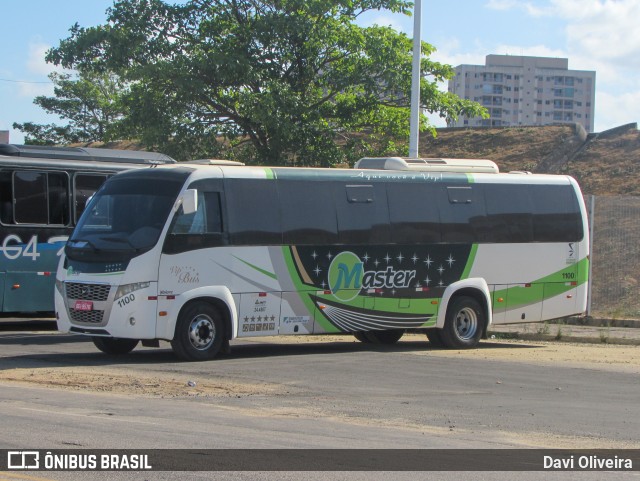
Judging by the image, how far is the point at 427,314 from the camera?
18844 mm

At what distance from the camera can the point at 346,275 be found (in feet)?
59.0

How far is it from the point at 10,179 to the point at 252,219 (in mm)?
6305

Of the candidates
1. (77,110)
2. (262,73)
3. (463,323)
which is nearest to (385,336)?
(463,323)

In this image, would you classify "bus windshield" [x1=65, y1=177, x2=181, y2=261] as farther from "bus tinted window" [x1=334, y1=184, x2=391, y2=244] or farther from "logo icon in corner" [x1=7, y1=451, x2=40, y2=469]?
"logo icon in corner" [x1=7, y1=451, x2=40, y2=469]

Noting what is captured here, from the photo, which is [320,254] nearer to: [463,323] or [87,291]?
[463,323]

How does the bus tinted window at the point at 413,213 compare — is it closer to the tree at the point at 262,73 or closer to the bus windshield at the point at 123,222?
the bus windshield at the point at 123,222

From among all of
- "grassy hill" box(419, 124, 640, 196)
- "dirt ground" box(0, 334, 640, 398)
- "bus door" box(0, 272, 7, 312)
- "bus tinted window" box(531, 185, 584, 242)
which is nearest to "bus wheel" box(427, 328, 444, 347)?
"dirt ground" box(0, 334, 640, 398)

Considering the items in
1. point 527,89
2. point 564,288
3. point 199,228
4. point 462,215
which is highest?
point 527,89

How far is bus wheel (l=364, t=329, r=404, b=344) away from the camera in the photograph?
20.2 metres

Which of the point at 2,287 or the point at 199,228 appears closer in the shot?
the point at 199,228

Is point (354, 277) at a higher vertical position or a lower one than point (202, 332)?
higher

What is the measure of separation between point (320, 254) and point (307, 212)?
29.6 inches

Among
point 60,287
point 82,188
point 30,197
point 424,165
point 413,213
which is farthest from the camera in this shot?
point 82,188

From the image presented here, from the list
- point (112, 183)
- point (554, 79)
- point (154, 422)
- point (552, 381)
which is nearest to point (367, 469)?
point (154, 422)
